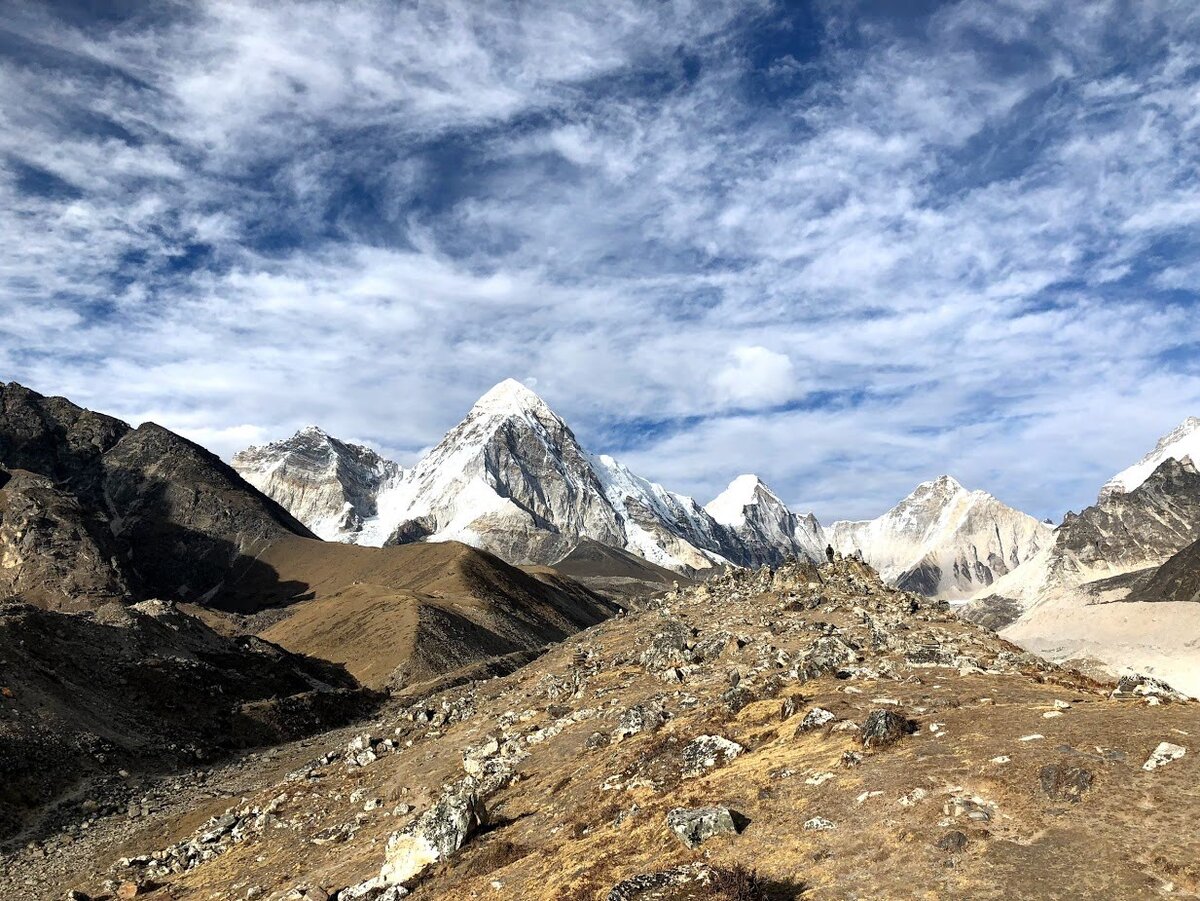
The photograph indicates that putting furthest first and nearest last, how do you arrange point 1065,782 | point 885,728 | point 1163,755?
point 885,728 → point 1163,755 → point 1065,782

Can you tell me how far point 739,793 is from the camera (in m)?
19.9

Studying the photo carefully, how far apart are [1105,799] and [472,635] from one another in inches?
4634

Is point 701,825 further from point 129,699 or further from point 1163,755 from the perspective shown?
point 129,699

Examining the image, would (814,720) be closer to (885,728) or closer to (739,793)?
(885,728)

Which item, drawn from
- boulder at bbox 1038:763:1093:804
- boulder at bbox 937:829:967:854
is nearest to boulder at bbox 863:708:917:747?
boulder at bbox 1038:763:1093:804

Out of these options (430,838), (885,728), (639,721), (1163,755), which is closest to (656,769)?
(639,721)

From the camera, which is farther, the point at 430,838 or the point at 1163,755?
the point at 430,838

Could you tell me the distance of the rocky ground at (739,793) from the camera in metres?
14.6

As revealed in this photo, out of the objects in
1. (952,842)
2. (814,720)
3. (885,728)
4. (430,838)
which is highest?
(885,728)

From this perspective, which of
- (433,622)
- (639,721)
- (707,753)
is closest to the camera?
(707,753)

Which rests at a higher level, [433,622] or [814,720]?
[433,622]

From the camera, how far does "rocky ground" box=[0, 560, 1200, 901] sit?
47.9 ft

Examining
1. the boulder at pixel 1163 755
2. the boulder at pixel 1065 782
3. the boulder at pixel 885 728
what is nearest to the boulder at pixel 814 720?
the boulder at pixel 885 728

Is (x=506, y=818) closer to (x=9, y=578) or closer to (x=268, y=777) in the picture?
(x=268, y=777)
